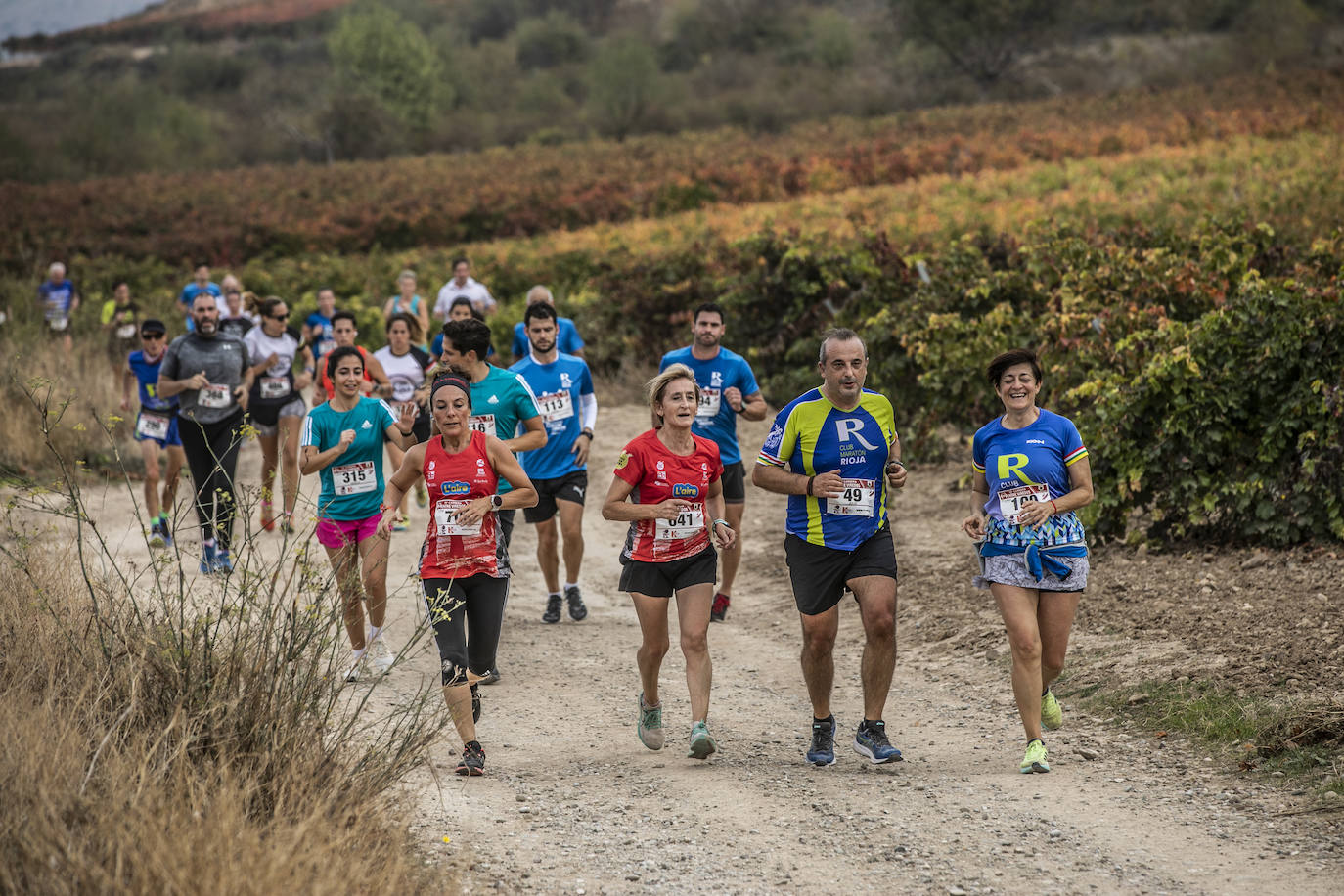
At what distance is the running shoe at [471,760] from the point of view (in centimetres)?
594

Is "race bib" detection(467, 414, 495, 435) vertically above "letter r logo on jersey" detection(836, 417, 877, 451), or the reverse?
"letter r logo on jersey" detection(836, 417, 877, 451)

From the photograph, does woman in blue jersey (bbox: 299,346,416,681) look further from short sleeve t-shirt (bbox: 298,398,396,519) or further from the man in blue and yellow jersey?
the man in blue and yellow jersey

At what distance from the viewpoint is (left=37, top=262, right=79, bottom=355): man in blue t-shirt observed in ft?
63.1

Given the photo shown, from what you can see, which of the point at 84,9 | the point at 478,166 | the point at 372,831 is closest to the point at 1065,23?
the point at 478,166

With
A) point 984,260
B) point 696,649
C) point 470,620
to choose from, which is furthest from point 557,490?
point 984,260

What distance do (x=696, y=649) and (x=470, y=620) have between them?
110 cm

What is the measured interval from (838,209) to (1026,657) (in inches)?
511

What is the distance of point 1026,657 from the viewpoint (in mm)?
5805

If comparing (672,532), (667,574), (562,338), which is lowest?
(667,574)

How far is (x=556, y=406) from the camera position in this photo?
29.1ft

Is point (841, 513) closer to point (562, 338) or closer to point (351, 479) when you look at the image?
point (351, 479)

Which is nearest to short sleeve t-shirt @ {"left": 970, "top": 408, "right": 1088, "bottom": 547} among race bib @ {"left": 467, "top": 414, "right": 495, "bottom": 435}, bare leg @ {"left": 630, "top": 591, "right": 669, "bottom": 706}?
bare leg @ {"left": 630, "top": 591, "right": 669, "bottom": 706}

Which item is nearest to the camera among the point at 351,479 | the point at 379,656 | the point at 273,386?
the point at 351,479

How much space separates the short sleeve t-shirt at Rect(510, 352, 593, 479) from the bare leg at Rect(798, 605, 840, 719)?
10.1ft
